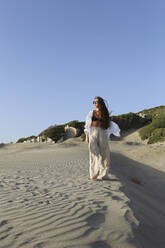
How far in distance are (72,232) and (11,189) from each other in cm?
255

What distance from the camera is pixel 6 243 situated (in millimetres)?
2318

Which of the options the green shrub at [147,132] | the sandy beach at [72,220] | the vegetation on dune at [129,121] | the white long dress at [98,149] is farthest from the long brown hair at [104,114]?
the vegetation on dune at [129,121]

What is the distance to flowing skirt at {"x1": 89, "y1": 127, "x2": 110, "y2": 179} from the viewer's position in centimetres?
632

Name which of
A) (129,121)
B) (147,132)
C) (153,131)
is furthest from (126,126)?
(153,131)

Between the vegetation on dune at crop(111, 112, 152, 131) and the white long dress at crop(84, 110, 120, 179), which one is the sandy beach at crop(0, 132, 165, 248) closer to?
the white long dress at crop(84, 110, 120, 179)

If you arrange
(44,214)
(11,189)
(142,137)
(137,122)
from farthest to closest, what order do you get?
(137,122)
(142,137)
(11,189)
(44,214)

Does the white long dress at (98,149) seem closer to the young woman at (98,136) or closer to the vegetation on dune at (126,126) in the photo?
the young woman at (98,136)

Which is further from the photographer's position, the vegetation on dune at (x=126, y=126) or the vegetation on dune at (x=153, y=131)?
the vegetation on dune at (x=126, y=126)

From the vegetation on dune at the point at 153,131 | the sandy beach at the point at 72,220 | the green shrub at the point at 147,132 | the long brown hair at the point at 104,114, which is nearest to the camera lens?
the sandy beach at the point at 72,220

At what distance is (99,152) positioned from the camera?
635 centimetres

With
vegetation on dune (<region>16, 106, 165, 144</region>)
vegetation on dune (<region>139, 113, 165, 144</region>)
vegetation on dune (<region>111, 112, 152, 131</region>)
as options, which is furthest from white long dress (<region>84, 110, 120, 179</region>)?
vegetation on dune (<region>111, 112, 152, 131</region>)

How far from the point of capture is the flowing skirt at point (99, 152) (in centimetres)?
632

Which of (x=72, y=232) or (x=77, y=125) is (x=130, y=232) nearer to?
(x=72, y=232)

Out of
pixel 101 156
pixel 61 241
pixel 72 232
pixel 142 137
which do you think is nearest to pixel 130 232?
pixel 72 232
